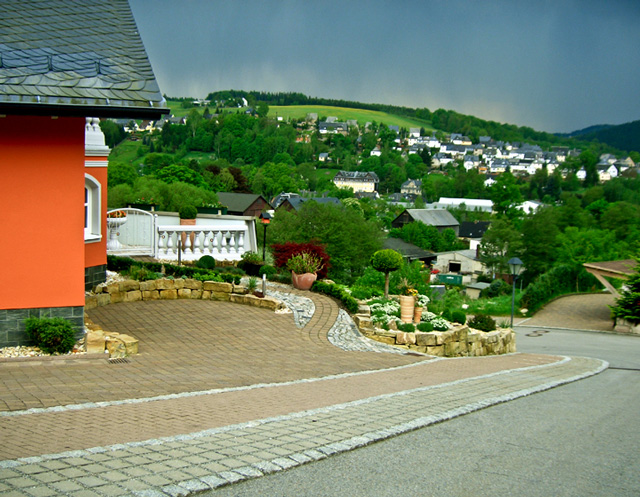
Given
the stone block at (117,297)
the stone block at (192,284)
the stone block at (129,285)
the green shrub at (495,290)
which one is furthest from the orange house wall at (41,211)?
the green shrub at (495,290)

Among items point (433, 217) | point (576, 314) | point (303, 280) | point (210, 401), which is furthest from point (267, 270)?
point (433, 217)

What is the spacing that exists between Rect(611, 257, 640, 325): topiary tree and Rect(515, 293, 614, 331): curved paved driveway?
2.40 feet

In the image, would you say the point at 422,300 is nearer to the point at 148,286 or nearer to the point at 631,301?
the point at 148,286

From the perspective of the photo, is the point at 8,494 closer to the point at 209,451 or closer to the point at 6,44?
the point at 209,451

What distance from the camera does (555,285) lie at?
38.5m

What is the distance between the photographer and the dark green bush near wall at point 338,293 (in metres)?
14.8

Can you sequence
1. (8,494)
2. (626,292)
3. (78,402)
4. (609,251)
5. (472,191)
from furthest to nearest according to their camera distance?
1. (472,191)
2. (609,251)
3. (626,292)
4. (78,402)
5. (8,494)

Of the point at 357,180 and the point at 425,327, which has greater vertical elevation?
the point at 357,180

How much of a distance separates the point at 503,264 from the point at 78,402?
71114mm

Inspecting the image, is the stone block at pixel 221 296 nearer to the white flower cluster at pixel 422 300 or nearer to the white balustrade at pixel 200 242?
the white balustrade at pixel 200 242

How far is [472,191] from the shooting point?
573ft

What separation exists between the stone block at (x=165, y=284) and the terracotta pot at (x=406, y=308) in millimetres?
5489

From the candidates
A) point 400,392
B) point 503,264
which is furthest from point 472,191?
point 400,392

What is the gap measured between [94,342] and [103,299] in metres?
3.59
